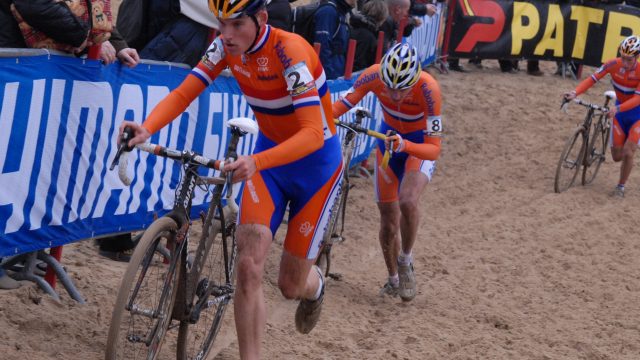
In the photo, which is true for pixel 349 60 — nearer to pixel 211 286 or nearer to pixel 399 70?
pixel 399 70

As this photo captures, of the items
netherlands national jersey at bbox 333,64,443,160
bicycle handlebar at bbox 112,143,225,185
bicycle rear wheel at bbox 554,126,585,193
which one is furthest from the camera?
bicycle rear wheel at bbox 554,126,585,193

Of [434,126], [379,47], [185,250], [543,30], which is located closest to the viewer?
[185,250]

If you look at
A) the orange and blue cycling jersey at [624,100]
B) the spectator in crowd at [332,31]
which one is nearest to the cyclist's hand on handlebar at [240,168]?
the spectator in crowd at [332,31]

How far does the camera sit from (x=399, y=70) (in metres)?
7.17

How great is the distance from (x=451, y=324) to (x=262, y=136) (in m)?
→ 2.93

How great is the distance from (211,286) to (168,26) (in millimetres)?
3415

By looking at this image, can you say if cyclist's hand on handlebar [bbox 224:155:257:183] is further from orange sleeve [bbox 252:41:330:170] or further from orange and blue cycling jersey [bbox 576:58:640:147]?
orange and blue cycling jersey [bbox 576:58:640:147]

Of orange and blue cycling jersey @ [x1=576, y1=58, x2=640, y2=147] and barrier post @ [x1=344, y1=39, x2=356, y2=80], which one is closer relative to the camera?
barrier post @ [x1=344, y1=39, x2=356, y2=80]

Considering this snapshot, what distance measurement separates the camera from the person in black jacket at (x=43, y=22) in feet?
18.1

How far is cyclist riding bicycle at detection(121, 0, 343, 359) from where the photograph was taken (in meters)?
4.79

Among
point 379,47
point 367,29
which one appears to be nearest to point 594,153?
point 379,47

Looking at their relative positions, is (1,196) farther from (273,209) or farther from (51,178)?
(273,209)

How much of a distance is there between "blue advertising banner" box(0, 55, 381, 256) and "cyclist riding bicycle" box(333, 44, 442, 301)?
1716 mm

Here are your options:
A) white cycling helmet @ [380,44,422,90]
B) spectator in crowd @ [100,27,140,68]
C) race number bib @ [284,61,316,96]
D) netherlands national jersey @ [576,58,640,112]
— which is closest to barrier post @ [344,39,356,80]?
white cycling helmet @ [380,44,422,90]
